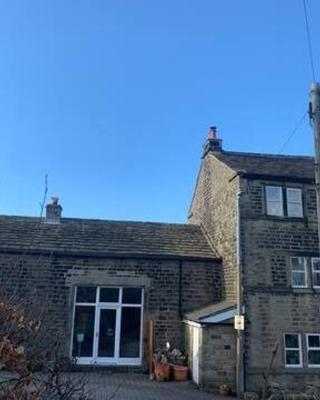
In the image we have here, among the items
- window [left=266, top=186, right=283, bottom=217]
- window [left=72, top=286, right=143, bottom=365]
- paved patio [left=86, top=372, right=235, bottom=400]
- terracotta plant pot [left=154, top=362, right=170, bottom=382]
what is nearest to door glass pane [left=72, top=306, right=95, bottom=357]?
window [left=72, top=286, right=143, bottom=365]

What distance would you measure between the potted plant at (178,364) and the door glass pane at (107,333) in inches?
91.3

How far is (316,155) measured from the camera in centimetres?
888

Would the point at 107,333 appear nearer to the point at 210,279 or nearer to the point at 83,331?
the point at 83,331

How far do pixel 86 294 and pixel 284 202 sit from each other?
8340mm

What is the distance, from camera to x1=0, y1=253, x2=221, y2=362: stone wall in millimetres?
16859

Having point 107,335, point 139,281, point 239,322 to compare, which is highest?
point 139,281

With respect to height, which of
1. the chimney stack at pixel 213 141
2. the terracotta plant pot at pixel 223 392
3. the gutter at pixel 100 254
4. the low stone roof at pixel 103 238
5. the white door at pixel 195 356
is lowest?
the terracotta plant pot at pixel 223 392

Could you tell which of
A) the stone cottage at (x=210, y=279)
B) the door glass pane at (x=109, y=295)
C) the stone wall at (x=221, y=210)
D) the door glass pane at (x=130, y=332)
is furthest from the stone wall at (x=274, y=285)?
the door glass pane at (x=109, y=295)

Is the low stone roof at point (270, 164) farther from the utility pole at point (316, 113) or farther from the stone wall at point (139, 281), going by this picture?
the utility pole at point (316, 113)

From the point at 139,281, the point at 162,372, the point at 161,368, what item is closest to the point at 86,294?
the point at 139,281

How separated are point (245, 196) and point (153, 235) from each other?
530 cm

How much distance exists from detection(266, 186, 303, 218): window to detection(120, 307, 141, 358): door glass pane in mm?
6512

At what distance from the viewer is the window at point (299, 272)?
15.7m

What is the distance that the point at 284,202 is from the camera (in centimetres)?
1619
